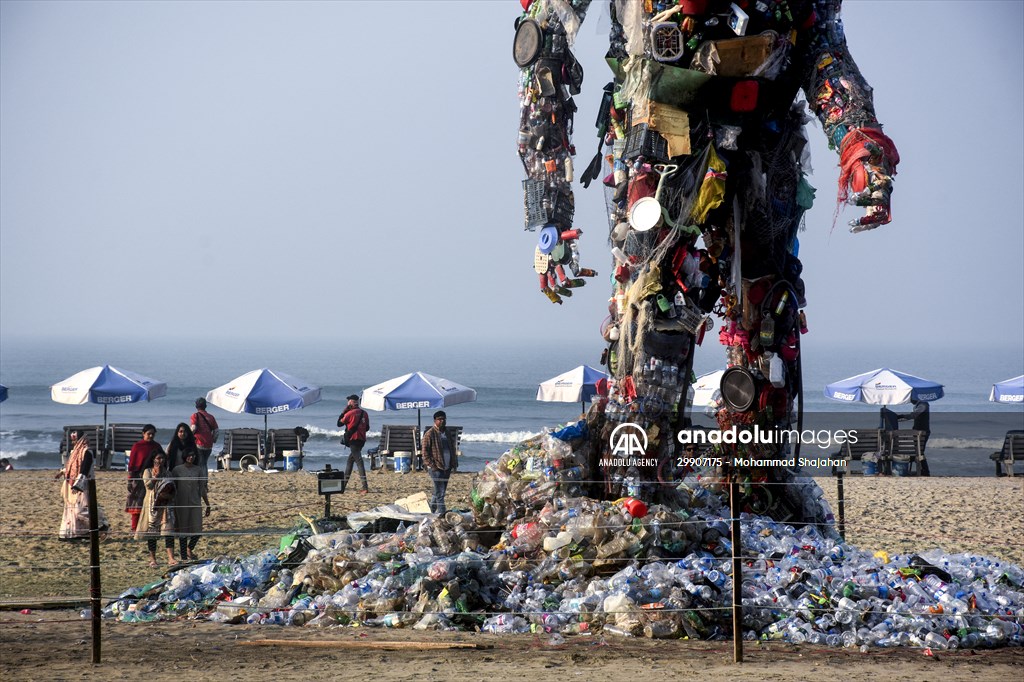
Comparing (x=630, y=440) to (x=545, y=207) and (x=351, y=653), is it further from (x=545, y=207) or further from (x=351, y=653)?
(x=351, y=653)

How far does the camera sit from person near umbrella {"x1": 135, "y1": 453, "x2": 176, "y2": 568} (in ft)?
39.1

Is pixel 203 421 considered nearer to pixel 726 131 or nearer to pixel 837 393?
pixel 726 131

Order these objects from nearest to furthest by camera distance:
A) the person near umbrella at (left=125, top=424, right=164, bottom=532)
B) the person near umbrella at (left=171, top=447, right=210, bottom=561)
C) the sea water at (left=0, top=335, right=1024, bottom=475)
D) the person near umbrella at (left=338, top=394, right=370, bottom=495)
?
the person near umbrella at (left=171, top=447, right=210, bottom=561), the person near umbrella at (left=125, top=424, right=164, bottom=532), the person near umbrella at (left=338, top=394, right=370, bottom=495), the sea water at (left=0, top=335, right=1024, bottom=475)

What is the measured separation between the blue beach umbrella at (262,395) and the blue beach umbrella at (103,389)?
160 cm

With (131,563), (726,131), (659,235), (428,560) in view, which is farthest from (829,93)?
(131,563)

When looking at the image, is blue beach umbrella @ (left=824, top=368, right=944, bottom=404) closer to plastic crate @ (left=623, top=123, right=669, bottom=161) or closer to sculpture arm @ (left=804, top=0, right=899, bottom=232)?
sculpture arm @ (left=804, top=0, right=899, bottom=232)

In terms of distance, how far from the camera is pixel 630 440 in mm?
9109

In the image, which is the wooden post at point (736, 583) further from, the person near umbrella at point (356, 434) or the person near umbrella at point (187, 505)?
the person near umbrella at point (356, 434)

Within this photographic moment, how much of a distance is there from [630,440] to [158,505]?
551cm

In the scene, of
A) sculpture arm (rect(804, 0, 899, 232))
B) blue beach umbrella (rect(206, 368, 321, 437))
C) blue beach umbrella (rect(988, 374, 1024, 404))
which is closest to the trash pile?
sculpture arm (rect(804, 0, 899, 232))

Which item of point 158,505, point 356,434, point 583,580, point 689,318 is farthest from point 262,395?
point 583,580

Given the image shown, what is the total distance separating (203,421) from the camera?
16.9 m

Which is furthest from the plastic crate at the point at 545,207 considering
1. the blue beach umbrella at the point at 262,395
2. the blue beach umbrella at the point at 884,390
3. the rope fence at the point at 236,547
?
the blue beach umbrella at the point at 884,390

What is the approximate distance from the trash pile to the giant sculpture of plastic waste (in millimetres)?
570
